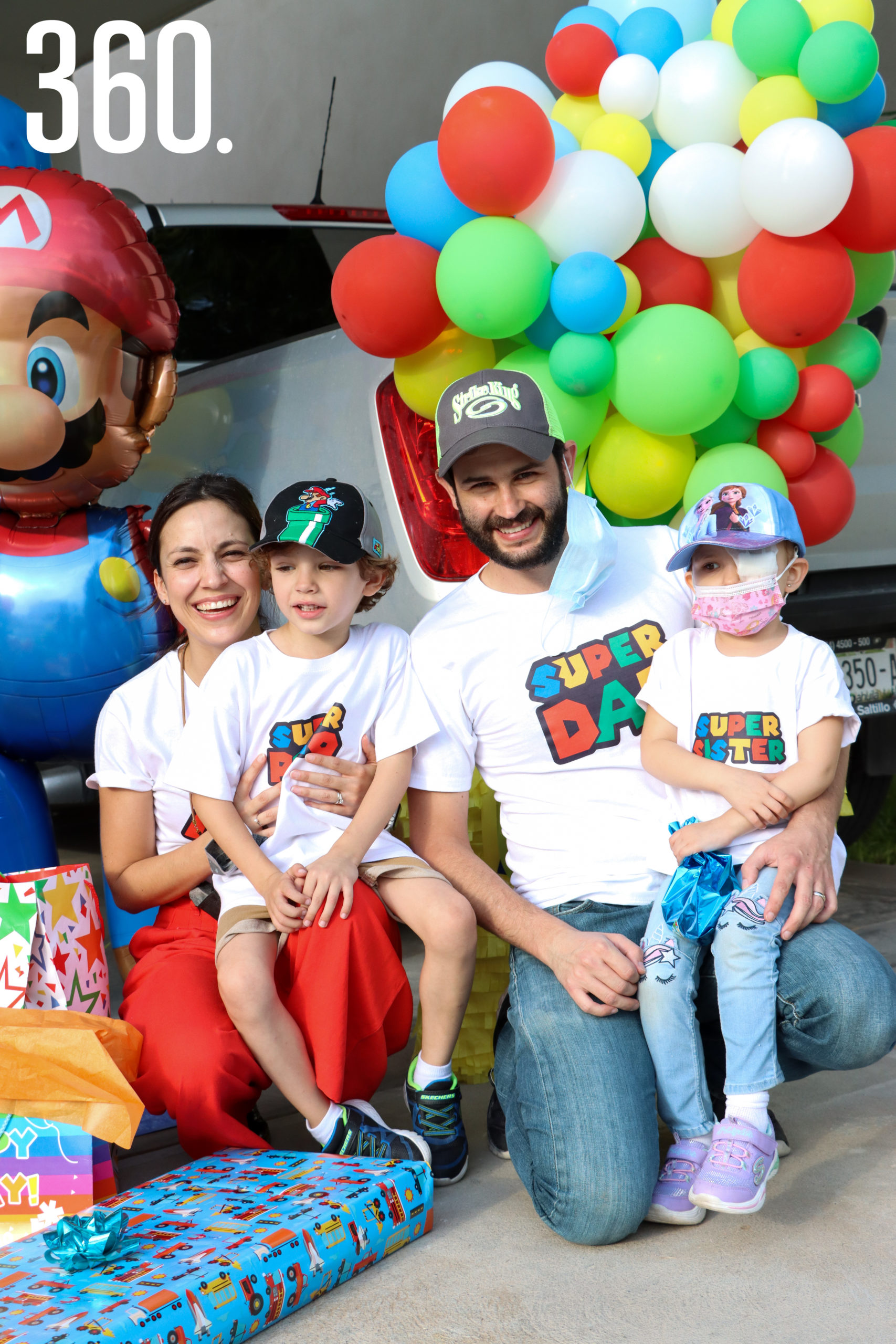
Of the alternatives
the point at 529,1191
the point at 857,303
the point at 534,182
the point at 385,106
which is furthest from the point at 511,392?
the point at 385,106

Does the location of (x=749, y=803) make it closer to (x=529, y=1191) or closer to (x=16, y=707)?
(x=529, y=1191)

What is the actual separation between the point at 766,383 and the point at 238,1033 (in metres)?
1.68

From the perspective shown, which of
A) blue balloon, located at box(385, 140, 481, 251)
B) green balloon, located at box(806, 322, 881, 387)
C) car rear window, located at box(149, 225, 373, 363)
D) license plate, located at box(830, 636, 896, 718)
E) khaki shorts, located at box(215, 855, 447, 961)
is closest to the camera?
khaki shorts, located at box(215, 855, 447, 961)

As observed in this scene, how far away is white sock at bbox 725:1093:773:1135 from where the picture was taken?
2.21 m

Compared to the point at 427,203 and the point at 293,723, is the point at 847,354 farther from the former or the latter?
the point at 293,723

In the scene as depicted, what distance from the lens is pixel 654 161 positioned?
2990mm

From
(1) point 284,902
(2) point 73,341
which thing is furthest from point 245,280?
(1) point 284,902

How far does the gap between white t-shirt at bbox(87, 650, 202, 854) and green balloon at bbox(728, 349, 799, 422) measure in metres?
1.30

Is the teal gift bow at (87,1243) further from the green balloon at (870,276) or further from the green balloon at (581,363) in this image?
the green balloon at (870,276)

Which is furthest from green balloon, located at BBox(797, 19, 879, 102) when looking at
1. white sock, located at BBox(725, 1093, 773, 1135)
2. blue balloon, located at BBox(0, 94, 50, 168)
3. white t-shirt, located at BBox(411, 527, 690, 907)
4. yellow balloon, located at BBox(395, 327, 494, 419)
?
white sock, located at BBox(725, 1093, 773, 1135)

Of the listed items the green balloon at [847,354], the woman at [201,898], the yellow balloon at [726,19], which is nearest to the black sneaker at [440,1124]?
the woman at [201,898]

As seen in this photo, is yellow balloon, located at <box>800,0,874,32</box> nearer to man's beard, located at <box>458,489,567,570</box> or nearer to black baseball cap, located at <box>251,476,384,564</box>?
man's beard, located at <box>458,489,567,570</box>

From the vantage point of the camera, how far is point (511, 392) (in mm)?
2545

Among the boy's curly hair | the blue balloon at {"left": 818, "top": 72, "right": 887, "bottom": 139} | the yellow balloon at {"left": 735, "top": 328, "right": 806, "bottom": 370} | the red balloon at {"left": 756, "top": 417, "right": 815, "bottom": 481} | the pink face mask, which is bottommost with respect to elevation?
the pink face mask
